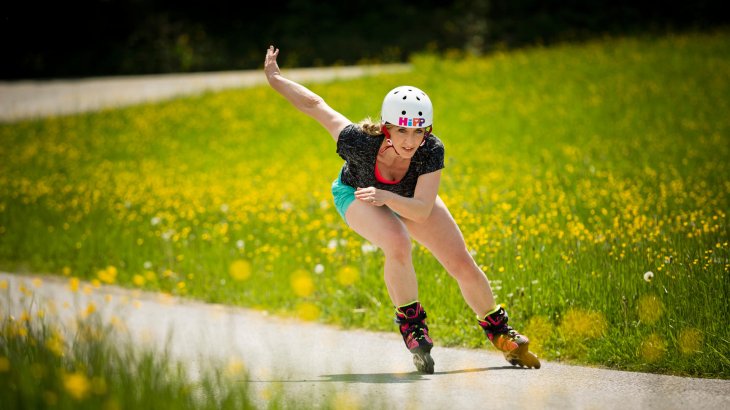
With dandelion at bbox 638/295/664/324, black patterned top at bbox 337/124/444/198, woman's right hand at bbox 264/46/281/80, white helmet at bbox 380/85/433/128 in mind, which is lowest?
dandelion at bbox 638/295/664/324

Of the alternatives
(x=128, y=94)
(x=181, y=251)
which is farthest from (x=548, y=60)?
(x=181, y=251)

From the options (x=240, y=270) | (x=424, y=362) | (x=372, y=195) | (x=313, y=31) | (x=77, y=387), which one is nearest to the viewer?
(x=77, y=387)

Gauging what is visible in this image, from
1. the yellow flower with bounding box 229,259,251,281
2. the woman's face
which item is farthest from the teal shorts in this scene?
the yellow flower with bounding box 229,259,251,281

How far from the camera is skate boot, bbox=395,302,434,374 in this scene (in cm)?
557

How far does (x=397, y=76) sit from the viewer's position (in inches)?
789

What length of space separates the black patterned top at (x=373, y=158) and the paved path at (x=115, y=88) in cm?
1541

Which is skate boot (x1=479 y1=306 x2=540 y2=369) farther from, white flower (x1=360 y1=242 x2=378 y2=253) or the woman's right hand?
white flower (x1=360 y1=242 x2=378 y2=253)

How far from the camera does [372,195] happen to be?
201 inches

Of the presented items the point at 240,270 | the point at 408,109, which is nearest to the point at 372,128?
the point at 408,109

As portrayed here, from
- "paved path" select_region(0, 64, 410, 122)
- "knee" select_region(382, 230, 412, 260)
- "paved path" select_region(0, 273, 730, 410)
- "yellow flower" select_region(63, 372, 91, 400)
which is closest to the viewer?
"yellow flower" select_region(63, 372, 91, 400)

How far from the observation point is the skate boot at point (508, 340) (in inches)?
221

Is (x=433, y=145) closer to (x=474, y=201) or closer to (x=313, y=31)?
(x=474, y=201)

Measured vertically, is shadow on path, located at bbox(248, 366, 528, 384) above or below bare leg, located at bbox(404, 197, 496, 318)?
below

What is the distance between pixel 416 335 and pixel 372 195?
101 cm
